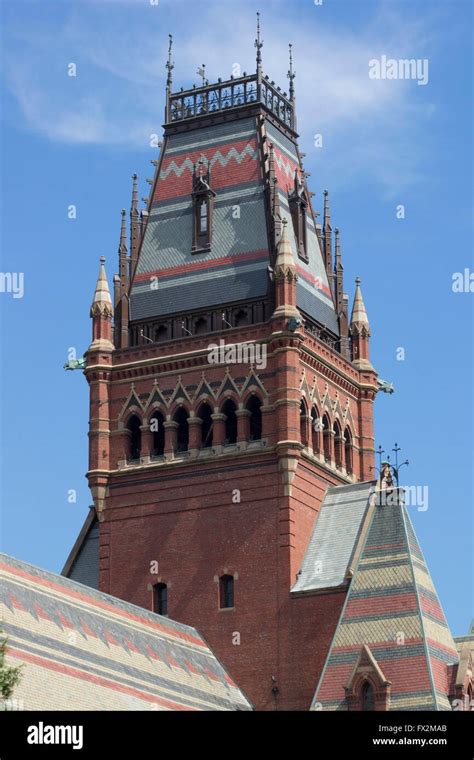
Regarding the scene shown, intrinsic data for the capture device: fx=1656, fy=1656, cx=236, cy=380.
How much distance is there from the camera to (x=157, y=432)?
81.1m

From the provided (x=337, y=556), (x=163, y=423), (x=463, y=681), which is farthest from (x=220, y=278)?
(x=463, y=681)

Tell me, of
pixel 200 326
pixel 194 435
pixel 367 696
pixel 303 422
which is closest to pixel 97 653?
pixel 367 696

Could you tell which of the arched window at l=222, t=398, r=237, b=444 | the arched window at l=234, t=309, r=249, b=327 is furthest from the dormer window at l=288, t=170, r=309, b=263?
the arched window at l=222, t=398, r=237, b=444

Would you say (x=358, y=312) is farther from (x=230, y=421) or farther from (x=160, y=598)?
(x=160, y=598)

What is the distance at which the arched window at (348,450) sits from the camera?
84.1 metres

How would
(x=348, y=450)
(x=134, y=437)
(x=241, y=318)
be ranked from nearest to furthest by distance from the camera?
(x=241, y=318) < (x=134, y=437) < (x=348, y=450)

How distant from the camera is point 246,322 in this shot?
80.6 metres

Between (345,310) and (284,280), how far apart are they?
8604 mm

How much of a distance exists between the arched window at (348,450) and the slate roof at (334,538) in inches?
152

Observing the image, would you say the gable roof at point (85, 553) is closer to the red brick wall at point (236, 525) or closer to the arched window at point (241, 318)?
the red brick wall at point (236, 525)

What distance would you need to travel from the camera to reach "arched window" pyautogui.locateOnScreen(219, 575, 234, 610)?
252 feet

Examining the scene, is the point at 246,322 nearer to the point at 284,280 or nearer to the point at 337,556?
the point at 284,280

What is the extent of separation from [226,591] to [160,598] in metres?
3.56

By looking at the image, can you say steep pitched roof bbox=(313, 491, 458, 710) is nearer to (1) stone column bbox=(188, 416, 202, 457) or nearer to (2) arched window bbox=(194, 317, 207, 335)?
(1) stone column bbox=(188, 416, 202, 457)
